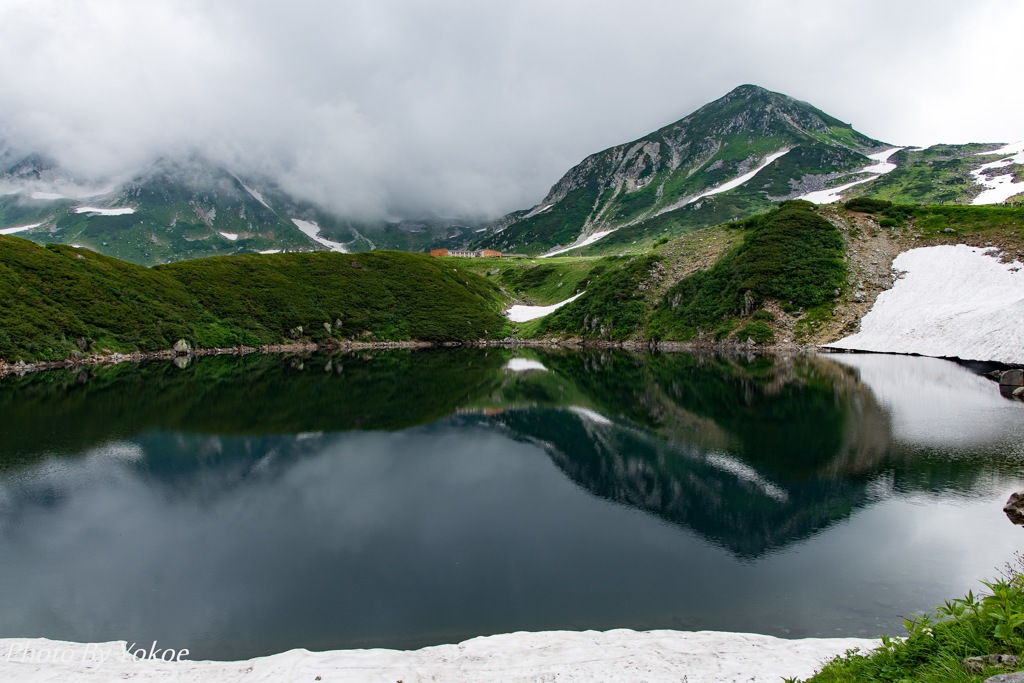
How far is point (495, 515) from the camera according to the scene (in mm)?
20875

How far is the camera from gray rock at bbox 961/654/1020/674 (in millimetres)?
5969

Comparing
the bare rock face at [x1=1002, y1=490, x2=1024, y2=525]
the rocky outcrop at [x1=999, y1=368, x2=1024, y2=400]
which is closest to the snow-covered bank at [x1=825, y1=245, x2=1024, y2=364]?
the rocky outcrop at [x1=999, y1=368, x2=1024, y2=400]

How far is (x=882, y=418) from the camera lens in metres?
33.2

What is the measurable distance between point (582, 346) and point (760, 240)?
37.3 m

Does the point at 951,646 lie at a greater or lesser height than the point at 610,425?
greater

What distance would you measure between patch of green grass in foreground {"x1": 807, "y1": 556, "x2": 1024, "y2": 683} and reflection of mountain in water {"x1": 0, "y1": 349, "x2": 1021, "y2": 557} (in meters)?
10.2

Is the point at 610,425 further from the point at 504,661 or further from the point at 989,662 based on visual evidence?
the point at 989,662

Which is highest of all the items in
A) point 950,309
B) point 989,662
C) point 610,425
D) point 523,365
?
point 950,309

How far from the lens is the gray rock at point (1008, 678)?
5164 mm

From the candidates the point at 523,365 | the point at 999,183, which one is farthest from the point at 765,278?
the point at 999,183

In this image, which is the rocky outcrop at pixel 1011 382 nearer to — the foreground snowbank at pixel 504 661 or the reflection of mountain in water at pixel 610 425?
the reflection of mountain in water at pixel 610 425

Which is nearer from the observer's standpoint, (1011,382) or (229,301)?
(1011,382)

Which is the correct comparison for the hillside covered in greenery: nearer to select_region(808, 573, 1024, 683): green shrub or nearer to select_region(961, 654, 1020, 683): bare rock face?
select_region(808, 573, 1024, 683): green shrub

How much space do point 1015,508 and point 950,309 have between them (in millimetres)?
59482
